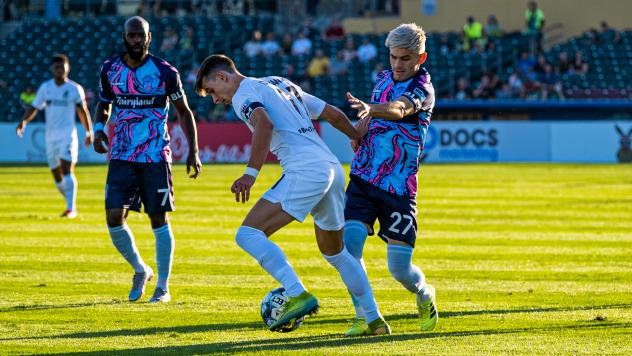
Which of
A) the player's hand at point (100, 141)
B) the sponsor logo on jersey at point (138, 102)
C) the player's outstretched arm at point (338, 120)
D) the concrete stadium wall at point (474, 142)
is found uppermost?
the player's outstretched arm at point (338, 120)

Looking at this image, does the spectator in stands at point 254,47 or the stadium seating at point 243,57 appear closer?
the stadium seating at point 243,57

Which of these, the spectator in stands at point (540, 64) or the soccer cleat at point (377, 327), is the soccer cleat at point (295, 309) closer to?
the soccer cleat at point (377, 327)

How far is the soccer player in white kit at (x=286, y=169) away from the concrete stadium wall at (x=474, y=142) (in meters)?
29.8

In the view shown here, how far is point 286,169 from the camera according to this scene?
8.01 meters

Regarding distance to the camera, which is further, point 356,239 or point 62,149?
point 62,149

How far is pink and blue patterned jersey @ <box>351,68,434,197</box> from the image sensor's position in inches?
338

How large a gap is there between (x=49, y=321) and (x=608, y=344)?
13.3 feet

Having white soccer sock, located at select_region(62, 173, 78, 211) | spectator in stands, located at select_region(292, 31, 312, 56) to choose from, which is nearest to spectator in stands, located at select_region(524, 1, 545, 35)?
spectator in stands, located at select_region(292, 31, 312, 56)

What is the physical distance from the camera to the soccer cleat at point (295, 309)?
303 inches

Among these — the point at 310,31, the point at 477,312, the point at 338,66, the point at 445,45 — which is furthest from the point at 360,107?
the point at 310,31

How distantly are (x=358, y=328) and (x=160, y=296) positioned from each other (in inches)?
102

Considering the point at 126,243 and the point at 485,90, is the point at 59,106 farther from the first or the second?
the point at 485,90

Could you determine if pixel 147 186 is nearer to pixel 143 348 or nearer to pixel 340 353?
pixel 143 348

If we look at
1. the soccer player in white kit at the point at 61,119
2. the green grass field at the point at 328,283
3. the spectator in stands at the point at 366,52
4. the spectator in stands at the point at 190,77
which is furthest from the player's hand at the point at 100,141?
the spectator in stands at the point at 366,52
